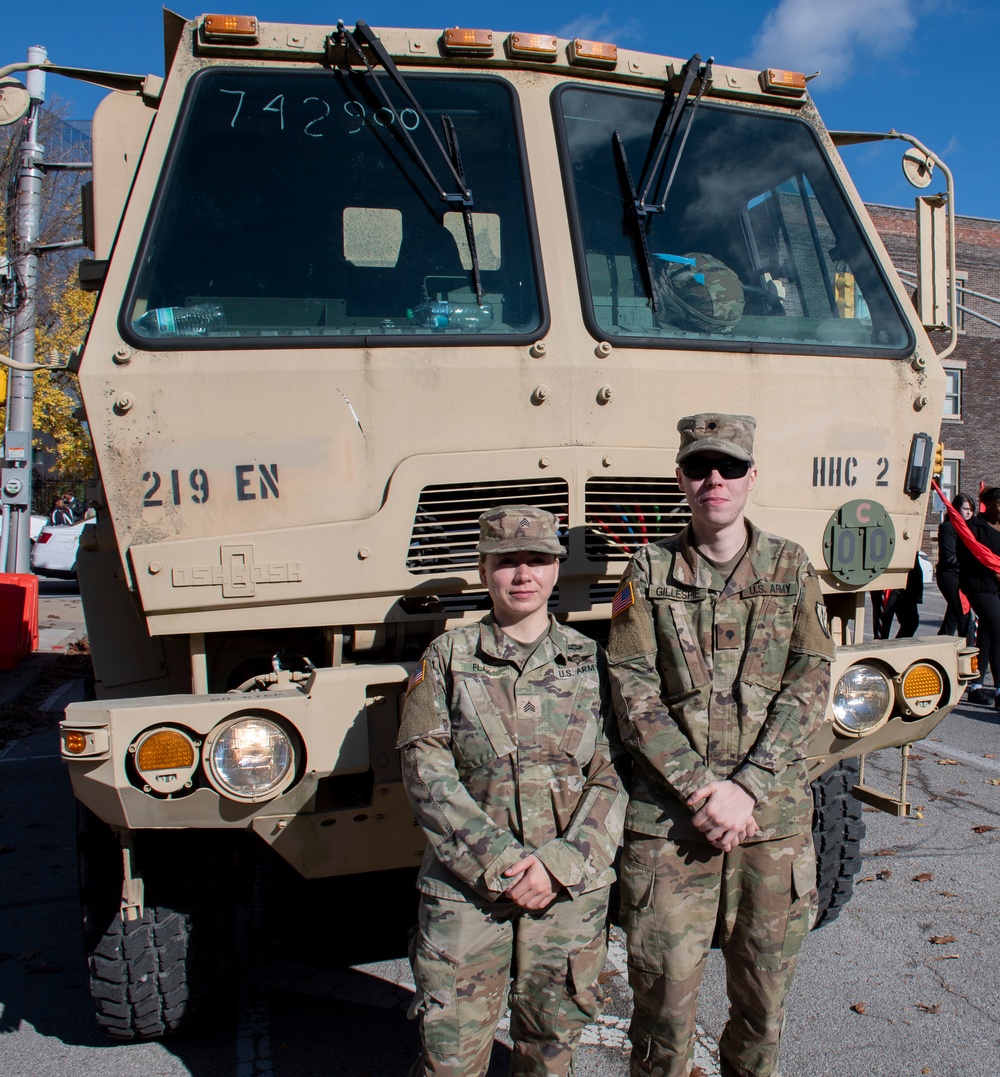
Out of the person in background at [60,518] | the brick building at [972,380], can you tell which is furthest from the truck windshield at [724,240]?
the brick building at [972,380]

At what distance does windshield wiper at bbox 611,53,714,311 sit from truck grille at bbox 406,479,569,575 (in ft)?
3.03

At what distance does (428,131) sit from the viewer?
134 inches

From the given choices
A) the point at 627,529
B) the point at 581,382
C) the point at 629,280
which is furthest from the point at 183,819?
the point at 629,280

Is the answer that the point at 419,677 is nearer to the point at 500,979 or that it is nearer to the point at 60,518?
the point at 500,979

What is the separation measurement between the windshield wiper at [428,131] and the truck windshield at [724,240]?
36cm

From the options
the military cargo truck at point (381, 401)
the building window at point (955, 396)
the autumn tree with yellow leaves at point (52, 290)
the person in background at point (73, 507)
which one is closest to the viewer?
the military cargo truck at point (381, 401)

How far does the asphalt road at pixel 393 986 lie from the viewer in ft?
10.3

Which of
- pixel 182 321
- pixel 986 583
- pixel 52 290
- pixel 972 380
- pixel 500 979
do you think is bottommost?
pixel 500 979

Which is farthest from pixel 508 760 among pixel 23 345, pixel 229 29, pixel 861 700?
pixel 23 345

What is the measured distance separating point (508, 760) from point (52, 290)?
57.4 ft

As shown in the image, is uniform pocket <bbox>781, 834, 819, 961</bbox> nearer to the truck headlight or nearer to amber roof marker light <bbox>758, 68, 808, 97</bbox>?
the truck headlight

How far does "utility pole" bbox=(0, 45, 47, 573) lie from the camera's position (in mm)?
10547

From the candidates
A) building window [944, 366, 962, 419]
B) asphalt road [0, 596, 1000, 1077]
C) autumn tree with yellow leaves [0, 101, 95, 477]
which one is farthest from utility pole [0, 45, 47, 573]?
building window [944, 366, 962, 419]

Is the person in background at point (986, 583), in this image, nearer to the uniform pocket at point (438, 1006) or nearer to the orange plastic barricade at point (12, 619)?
the uniform pocket at point (438, 1006)
